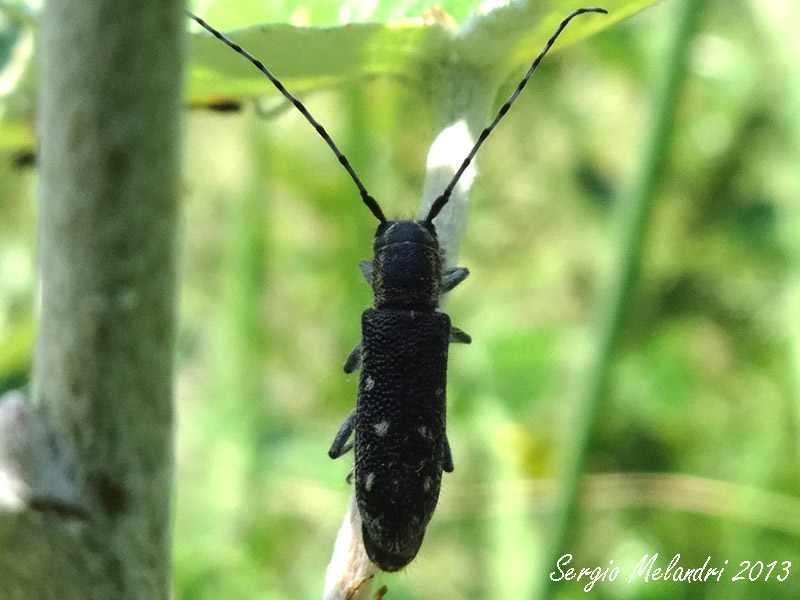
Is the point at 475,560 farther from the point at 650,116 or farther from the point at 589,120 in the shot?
the point at 650,116

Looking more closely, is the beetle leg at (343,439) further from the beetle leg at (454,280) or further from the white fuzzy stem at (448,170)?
the white fuzzy stem at (448,170)

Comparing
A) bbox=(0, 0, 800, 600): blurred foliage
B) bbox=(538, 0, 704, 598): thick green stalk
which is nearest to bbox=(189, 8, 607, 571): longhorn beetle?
bbox=(538, 0, 704, 598): thick green stalk

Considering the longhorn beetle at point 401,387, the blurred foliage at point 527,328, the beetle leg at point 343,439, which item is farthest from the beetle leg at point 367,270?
the blurred foliage at point 527,328

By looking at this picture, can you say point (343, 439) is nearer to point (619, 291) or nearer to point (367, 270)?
point (367, 270)

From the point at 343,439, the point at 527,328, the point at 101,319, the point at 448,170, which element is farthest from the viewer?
the point at 527,328

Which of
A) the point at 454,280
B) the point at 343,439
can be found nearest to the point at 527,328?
the point at 343,439

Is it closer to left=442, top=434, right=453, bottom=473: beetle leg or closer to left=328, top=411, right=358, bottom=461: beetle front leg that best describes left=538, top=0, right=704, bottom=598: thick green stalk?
left=442, top=434, right=453, bottom=473: beetle leg

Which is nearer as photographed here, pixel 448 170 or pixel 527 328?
pixel 448 170
